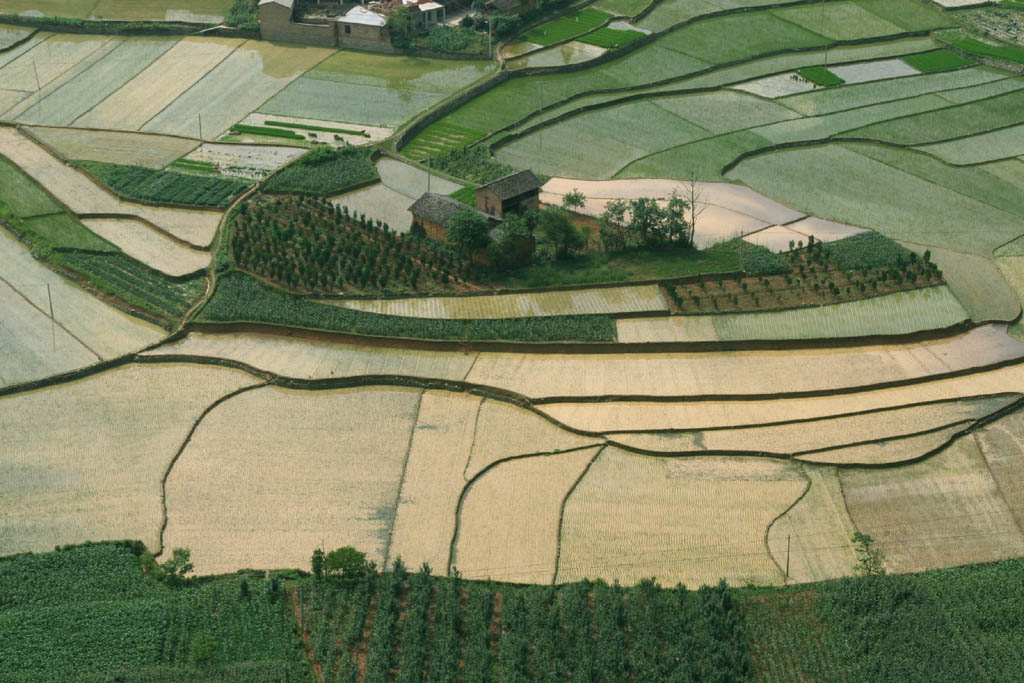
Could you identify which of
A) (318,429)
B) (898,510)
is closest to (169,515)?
(318,429)

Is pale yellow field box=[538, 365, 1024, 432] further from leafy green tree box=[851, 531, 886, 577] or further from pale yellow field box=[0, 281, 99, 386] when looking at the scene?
pale yellow field box=[0, 281, 99, 386]

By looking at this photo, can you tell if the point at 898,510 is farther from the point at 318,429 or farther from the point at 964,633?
the point at 318,429

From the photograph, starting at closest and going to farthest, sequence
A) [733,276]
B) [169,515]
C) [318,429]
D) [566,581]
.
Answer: [566,581] → [169,515] → [318,429] → [733,276]

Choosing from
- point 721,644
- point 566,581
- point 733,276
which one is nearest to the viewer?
point 721,644

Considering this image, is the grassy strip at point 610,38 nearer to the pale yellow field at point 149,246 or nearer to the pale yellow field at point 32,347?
the pale yellow field at point 149,246

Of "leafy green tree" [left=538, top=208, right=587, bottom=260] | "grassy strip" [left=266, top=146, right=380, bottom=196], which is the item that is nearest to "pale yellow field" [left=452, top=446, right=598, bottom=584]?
"leafy green tree" [left=538, top=208, right=587, bottom=260]

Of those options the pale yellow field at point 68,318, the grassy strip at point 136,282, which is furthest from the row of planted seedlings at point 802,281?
the pale yellow field at point 68,318
